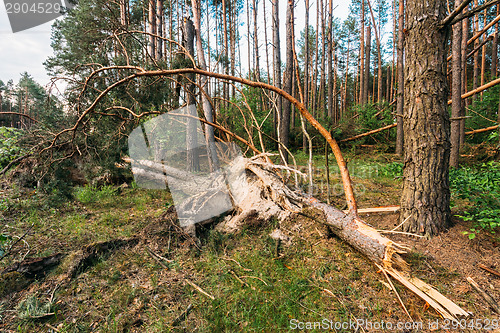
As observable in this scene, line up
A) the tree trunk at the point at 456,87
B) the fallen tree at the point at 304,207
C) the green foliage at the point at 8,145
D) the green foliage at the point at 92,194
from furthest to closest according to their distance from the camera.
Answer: the tree trunk at the point at 456,87 < the green foliage at the point at 92,194 < the green foliage at the point at 8,145 < the fallen tree at the point at 304,207

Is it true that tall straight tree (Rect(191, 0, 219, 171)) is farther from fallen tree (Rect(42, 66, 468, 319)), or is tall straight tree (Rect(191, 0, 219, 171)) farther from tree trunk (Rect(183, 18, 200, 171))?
fallen tree (Rect(42, 66, 468, 319))

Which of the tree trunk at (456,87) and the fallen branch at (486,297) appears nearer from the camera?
the fallen branch at (486,297)

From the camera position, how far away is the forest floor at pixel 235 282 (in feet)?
5.58

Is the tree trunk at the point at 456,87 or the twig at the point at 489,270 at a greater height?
the tree trunk at the point at 456,87

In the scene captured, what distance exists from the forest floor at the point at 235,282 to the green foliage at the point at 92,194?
4.59ft

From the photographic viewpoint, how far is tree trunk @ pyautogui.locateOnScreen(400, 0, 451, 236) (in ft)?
7.12

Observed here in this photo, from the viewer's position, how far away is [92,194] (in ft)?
15.6

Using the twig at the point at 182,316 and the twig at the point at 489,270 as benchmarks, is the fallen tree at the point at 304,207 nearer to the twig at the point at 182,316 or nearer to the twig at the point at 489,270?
the twig at the point at 489,270

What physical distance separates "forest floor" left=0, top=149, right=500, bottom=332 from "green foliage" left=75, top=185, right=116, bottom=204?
140cm

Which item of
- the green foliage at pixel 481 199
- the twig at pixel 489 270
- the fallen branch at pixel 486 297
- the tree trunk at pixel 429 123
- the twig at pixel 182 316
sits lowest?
the twig at pixel 182 316

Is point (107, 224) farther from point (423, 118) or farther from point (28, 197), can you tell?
point (423, 118)

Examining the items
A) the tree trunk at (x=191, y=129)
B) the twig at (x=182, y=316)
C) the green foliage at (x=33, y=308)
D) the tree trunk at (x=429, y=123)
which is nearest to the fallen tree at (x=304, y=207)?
the tree trunk at (x=429, y=123)

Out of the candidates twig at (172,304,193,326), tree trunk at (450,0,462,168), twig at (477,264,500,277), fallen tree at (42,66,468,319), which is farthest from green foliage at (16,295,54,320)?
tree trunk at (450,0,462,168)

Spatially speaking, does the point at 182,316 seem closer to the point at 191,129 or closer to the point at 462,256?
the point at 462,256
